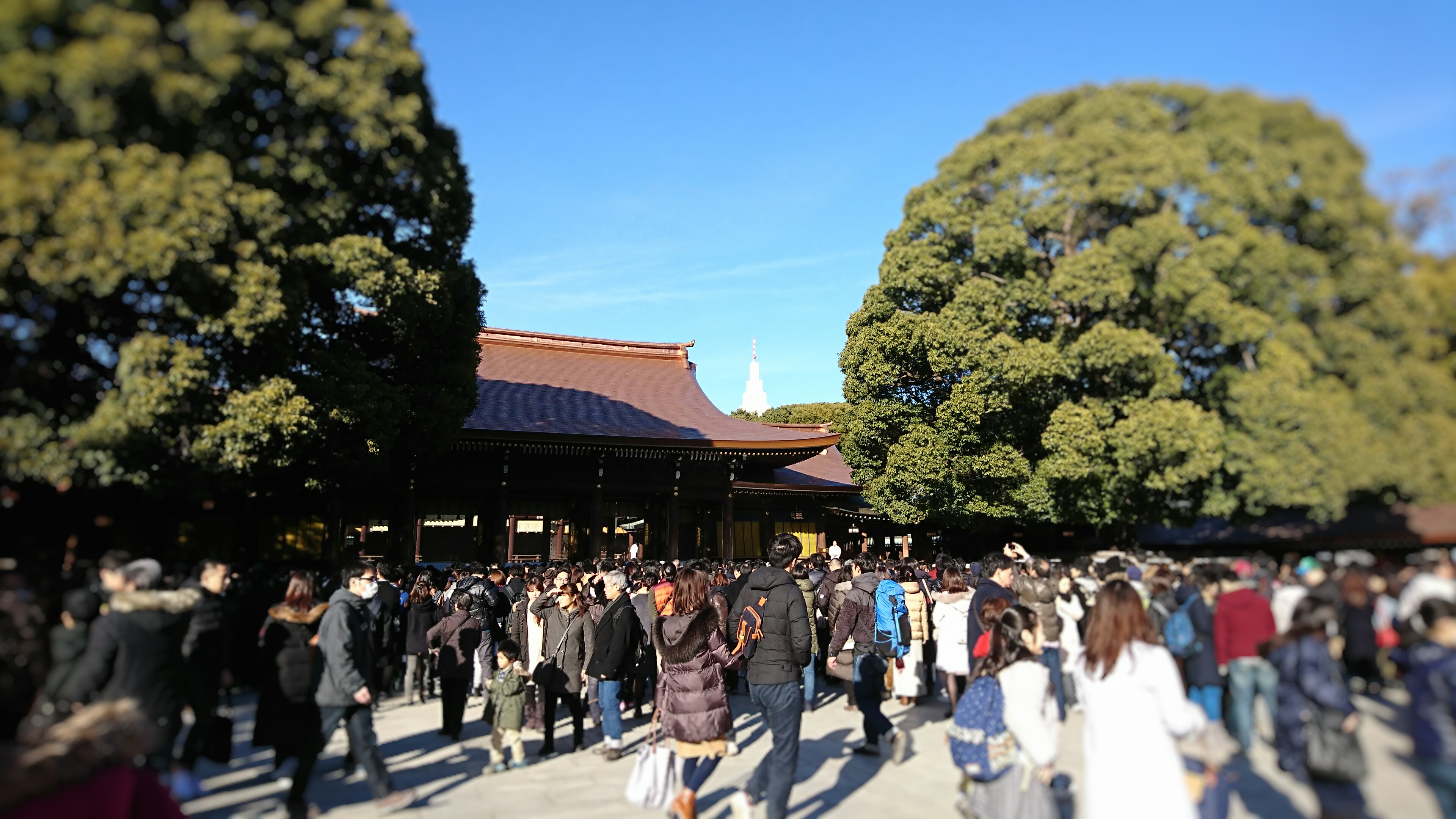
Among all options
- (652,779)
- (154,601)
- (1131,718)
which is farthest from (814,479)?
(154,601)

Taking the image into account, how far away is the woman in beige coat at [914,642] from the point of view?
920cm

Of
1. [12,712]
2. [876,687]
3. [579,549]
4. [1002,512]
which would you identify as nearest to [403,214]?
[12,712]

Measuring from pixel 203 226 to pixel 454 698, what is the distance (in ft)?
15.5

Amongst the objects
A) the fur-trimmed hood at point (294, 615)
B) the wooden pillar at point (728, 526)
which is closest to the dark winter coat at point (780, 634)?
the fur-trimmed hood at point (294, 615)

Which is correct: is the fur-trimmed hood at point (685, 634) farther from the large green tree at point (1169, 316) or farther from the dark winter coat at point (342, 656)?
the large green tree at point (1169, 316)

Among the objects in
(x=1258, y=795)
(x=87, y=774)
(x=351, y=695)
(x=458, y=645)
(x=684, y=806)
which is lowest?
(x=684, y=806)

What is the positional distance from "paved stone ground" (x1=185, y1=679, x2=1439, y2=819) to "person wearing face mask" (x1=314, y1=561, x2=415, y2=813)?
0.86 feet

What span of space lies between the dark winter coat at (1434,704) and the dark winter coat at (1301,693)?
21.7 inches

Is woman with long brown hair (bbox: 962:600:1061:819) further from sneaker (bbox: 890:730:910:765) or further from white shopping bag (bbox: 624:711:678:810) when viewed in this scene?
sneaker (bbox: 890:730:910:765)

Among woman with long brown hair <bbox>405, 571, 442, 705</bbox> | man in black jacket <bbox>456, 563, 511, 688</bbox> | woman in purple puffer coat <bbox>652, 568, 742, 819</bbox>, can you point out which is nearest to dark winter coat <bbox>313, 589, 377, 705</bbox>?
woman in purple puffer coat <bbox>652, 568, 742, 819</bbox>

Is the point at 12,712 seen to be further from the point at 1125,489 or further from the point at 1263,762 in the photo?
the point at 1125,489

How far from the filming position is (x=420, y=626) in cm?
979

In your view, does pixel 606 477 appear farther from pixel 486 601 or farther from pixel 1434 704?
pixel 1434 704

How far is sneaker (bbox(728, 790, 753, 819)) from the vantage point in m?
5.32
